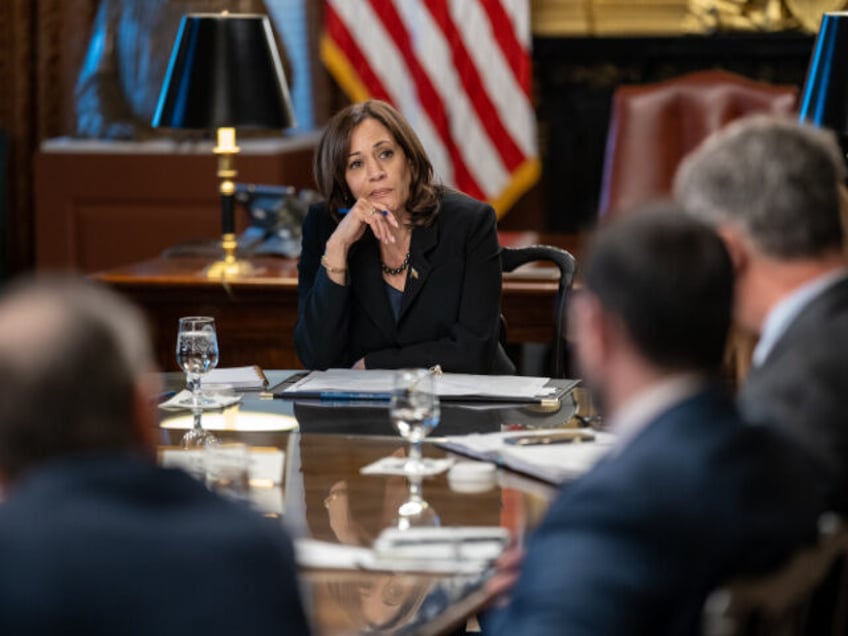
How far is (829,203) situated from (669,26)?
5.05 metres

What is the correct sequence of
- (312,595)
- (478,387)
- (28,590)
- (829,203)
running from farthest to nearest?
(478,387)
(829,203)
(312,595)
(28,590)

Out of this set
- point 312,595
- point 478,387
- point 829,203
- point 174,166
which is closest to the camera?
point 312,595

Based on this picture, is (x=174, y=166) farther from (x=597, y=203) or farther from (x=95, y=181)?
(x=597, y=203)

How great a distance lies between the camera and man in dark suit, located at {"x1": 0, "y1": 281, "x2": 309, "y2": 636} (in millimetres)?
1232

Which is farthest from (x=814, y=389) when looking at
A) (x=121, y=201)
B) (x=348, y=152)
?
(x=121, y=201)

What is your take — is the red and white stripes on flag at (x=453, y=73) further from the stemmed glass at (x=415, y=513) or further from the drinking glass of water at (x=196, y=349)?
the stemmed glass at (x=415, y=513)

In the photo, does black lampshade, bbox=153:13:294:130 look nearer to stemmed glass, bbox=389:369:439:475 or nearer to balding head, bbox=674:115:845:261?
stemmed glass, bbox=389:369:439:475

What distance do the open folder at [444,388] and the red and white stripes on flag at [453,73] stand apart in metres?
3.49

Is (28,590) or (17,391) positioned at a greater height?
(17,391)

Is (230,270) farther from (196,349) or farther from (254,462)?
(254,462)

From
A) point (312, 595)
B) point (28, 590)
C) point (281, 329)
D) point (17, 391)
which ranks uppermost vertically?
point (17, 391)

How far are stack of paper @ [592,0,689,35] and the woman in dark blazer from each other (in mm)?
3377

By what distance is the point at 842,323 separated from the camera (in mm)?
1977

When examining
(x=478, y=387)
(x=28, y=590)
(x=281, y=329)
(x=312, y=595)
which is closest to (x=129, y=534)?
(x=28, y=590)
